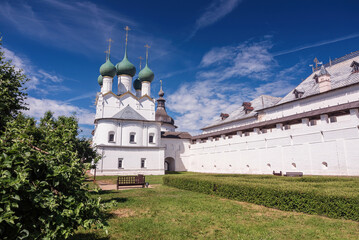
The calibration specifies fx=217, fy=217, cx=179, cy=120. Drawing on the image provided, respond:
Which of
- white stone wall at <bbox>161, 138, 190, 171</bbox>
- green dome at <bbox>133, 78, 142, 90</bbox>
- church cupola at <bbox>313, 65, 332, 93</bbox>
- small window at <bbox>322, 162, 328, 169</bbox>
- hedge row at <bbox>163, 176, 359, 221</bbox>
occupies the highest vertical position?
green dome at <bbox>133, 78, 142, 90</bbox>

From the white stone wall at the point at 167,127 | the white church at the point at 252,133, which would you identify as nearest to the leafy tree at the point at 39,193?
the white church at the point at 252,133

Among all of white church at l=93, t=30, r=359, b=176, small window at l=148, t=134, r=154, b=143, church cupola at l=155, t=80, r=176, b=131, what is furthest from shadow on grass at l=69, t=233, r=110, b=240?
church cupola at l=155, t=80, r=176, b=131

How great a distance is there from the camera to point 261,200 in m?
9.16

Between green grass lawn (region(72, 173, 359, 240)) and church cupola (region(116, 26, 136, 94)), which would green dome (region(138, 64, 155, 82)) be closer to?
church cupola (region(116, 26, 136, 94))

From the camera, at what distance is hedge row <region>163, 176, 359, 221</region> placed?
6793mm

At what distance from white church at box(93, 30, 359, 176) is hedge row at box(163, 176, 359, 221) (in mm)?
11591

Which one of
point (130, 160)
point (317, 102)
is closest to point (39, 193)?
point (317, 102)

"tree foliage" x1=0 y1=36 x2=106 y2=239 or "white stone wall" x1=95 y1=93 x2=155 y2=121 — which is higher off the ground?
"white stone wall" x1=95 y1=93 x2=155 y2=121

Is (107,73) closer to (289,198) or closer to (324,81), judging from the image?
(324,81)

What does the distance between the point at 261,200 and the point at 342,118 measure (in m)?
13.8

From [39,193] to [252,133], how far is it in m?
24.9

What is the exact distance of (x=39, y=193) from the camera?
9.41 ft

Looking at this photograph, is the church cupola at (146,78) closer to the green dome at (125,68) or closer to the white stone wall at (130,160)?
the green dome at (125,68)

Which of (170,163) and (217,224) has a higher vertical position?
(170,163)
